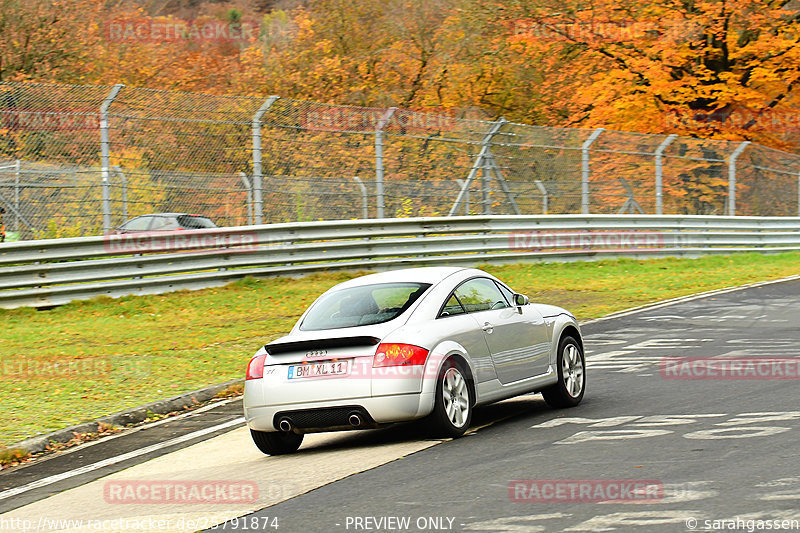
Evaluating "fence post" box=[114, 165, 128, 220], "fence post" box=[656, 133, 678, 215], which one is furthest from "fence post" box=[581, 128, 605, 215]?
"fence post" box=[114, 165, 128, 220]

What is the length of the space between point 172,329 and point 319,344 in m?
7.58

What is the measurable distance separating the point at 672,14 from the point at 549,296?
2000 cm

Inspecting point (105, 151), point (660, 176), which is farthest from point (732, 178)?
point (105, 151)

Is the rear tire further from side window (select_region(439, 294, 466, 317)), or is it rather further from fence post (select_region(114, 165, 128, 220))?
fence post (select_region(114, 165, 128, 220))

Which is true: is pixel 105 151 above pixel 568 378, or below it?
above

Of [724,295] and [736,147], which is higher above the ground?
[736,147]

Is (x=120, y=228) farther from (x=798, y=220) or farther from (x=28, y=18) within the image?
(x=28, y=18)

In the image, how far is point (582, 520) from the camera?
232 inches

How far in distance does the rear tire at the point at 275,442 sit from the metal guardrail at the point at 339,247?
9.52m

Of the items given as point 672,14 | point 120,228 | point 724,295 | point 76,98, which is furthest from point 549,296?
point 672,14

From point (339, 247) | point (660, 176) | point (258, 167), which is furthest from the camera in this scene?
point (660, 176)

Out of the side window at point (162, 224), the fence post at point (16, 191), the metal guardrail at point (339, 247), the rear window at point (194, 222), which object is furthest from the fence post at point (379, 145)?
the fence post at point (16, 191)

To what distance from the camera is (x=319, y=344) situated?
27.8ft

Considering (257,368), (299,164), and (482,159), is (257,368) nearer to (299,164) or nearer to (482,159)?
(299,164)
